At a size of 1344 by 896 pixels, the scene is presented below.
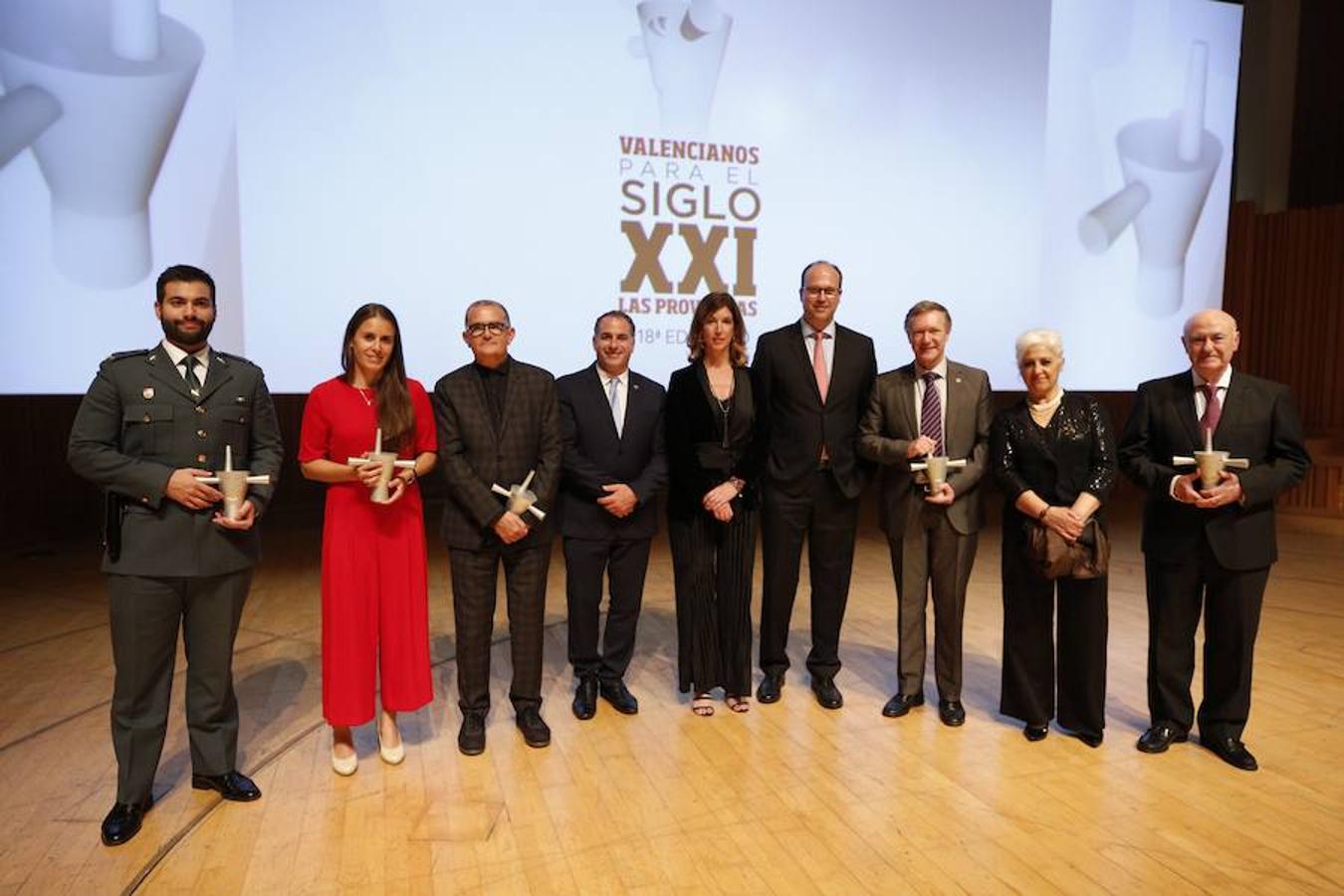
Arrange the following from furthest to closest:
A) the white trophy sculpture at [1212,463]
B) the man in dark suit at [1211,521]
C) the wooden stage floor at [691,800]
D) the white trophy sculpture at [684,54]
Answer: the white trophy sculpture at [684,54]
the man in dark suit at [1211,521]
the white trophy sculpture at [1212,463]
the wooden stage floor at [691,800]

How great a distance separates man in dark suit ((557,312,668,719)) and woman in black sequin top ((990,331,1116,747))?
3.97 feet

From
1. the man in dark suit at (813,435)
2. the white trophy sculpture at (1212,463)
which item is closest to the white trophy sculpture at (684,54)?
the man in dark suit at (813,435)

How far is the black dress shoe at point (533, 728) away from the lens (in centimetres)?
308

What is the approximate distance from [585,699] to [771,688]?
0.72m

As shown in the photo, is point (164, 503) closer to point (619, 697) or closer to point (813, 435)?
point (619, 697)

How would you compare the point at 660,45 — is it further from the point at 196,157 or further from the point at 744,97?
the point at 196,157

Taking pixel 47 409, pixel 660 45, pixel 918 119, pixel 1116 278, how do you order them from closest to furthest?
pixel 660 45
pixel 918 119
pixel 1116 278
pixel 47 409

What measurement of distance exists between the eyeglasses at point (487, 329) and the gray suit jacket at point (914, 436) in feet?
4.42

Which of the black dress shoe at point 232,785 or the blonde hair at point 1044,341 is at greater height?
the blonde hair at point 1044,341

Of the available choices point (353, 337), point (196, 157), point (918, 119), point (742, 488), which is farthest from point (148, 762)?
point (918, 119)

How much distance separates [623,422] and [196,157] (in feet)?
8.63

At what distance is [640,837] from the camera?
8.16ft

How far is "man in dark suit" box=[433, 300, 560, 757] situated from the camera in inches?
114

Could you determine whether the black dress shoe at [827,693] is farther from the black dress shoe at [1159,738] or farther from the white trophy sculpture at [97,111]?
the white trophy sculpture at [97,111]
